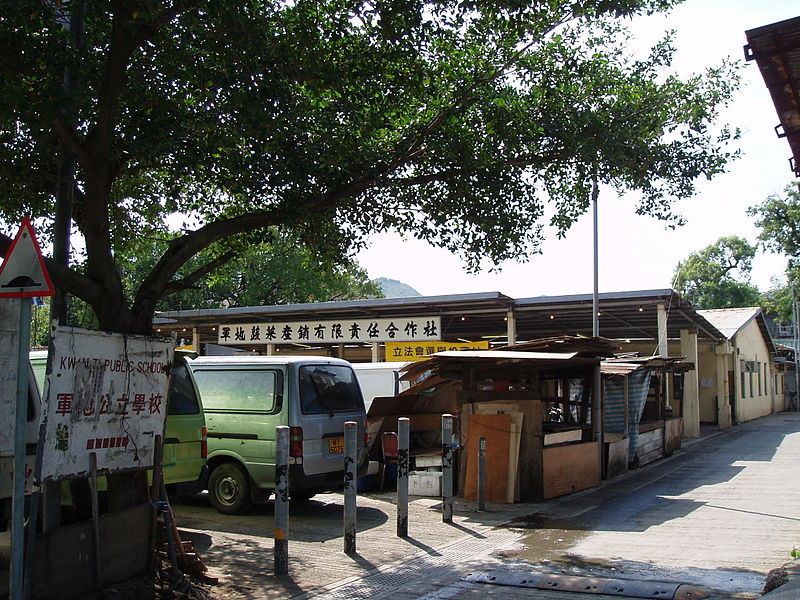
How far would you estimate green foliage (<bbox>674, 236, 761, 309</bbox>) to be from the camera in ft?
199

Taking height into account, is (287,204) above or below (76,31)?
below

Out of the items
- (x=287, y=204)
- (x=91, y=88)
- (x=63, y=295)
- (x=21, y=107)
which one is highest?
(x=91, y=88)

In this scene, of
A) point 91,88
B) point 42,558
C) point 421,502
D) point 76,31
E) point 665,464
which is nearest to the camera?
point 42,558

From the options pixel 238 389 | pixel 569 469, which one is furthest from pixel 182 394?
pixel 569 469

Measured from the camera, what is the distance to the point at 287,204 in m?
8.20

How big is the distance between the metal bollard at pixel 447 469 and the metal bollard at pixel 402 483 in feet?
2.51

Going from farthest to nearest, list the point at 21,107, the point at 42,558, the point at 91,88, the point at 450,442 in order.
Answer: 1. the point at 450,442
2. the point at 91,88
3. the point at 21,107
4. the point at 42,558

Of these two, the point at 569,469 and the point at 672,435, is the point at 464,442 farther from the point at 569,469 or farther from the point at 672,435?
the point at 672,435

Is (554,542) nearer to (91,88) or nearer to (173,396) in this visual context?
(173,396)

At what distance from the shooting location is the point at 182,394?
30.8ft

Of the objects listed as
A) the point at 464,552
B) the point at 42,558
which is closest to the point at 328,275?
the point at 464,552

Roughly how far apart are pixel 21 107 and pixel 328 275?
4400 millimetres

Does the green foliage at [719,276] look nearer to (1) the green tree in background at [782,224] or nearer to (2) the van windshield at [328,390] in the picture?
(1) the green tree in background at [782,224]

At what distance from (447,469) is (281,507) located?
301 cm
